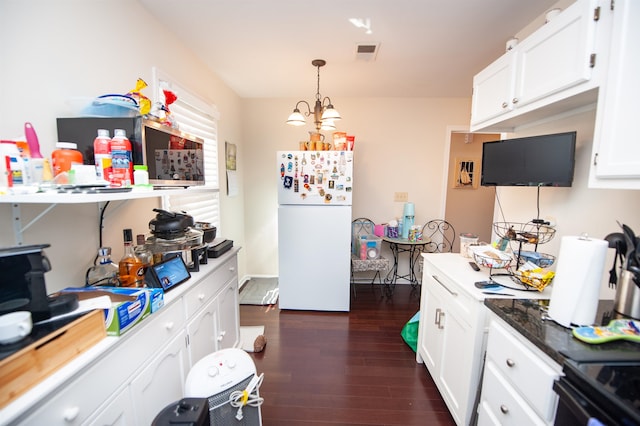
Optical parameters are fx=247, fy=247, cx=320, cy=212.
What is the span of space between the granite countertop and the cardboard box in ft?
4.83

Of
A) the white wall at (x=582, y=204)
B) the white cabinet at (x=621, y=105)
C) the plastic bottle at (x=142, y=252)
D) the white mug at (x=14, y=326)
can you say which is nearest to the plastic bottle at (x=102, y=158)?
the plastic bottle at (x=142, y=252)

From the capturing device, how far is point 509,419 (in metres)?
1.02

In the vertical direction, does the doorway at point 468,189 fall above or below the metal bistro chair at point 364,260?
above

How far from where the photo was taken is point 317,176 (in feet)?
8.62

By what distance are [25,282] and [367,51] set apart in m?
2.46

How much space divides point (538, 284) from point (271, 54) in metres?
2.54

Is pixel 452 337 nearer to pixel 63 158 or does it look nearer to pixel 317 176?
pixel 317 176

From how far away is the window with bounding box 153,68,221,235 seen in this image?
1878mm

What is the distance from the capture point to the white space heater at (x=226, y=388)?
1.07 meters

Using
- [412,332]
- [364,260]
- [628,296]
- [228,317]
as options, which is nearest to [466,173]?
[364,260]

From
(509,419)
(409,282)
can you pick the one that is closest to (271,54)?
(509,419)

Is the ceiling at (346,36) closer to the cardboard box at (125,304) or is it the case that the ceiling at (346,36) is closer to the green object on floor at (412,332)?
the cardboard box at (125,304)

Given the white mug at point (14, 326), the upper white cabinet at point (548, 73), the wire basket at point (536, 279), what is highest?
the upper white cabinet at point (548, 73)

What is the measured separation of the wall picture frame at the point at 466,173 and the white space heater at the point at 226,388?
4304 millimetres
